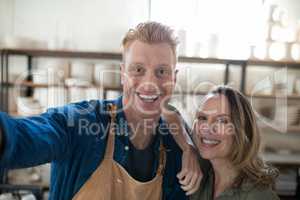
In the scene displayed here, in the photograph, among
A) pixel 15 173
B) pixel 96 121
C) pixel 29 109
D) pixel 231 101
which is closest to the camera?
pixel 96 121

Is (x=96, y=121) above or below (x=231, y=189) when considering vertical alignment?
above

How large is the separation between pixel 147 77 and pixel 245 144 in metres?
0.41

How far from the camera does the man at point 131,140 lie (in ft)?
2.86

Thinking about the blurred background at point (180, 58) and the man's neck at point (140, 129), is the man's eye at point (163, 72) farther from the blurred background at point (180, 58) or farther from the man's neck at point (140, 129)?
the blurred background at point (180, 58)

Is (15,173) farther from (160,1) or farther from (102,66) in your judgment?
(160,1)

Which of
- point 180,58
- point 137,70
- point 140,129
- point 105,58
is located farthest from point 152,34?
point 105,58

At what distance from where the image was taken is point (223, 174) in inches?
41.4

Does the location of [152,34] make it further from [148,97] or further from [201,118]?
[201,118]

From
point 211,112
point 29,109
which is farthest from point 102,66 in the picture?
point 211,112

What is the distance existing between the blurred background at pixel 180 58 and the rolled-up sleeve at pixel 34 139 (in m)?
1.77

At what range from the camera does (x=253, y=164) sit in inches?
40.1

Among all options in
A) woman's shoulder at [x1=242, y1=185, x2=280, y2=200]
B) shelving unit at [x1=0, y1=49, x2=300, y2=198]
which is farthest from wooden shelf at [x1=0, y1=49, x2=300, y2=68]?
woman's shoulder at [x1=242, y1=185, x2=280, y2=200]

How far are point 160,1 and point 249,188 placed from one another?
7.45ft

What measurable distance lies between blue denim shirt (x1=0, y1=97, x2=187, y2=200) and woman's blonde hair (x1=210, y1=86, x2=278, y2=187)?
20 centimetres
